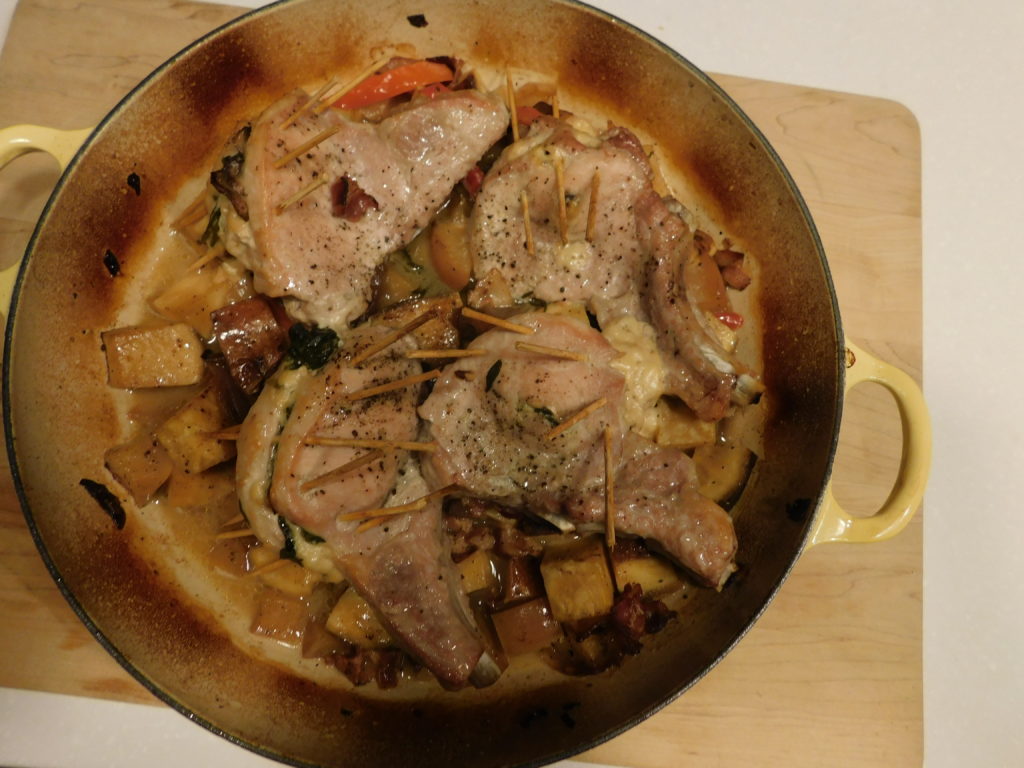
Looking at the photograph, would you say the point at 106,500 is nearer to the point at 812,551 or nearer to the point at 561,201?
the point at 561,201

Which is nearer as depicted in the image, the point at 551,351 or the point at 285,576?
the point at 551,351

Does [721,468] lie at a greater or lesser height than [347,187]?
lesser

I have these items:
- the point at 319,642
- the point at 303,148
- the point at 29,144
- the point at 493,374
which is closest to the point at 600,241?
the point at 493,374

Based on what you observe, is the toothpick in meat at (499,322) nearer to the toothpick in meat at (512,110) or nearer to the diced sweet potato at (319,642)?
the toothpick in meat at (512,110)

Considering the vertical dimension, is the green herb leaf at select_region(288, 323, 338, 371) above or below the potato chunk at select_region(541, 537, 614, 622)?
above

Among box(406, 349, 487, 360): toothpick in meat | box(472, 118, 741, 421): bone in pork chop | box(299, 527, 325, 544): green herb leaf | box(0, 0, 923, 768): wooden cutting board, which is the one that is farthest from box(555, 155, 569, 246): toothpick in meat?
box(299, 527, 325, 544): green herb leaf

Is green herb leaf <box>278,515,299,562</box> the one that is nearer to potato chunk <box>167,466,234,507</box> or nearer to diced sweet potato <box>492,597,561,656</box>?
potato chunk <box>167,466,234,507</box>

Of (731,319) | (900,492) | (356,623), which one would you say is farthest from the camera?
(731,319)
